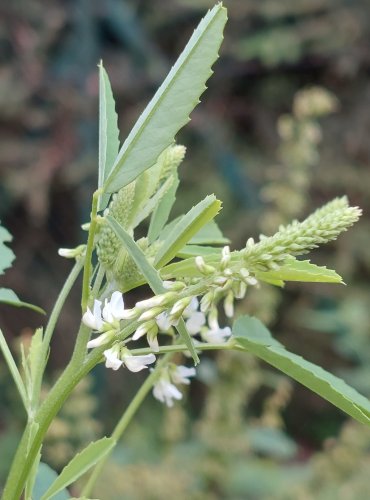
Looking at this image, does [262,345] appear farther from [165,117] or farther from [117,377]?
[117,377]

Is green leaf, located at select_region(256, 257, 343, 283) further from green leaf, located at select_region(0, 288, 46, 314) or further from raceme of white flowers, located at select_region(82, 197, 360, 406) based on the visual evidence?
green leaf, located at select_region(0, 288, 46, 314)

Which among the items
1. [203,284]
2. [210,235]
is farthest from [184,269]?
[210,235]

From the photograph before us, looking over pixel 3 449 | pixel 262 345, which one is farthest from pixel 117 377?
pixel 262 345

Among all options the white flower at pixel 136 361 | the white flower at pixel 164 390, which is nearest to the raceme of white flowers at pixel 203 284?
the white flower at pixel 136 361

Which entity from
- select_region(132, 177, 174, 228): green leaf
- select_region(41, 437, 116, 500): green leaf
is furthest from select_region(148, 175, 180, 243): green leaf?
select_region(41, 437, 116, 500): green leaf

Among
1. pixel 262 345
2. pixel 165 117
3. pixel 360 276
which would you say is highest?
pixel 165 117

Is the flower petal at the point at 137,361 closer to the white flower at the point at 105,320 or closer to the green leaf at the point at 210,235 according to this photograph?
the white flower at the point at 105,320

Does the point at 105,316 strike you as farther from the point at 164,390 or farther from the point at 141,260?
the point at 164,390
